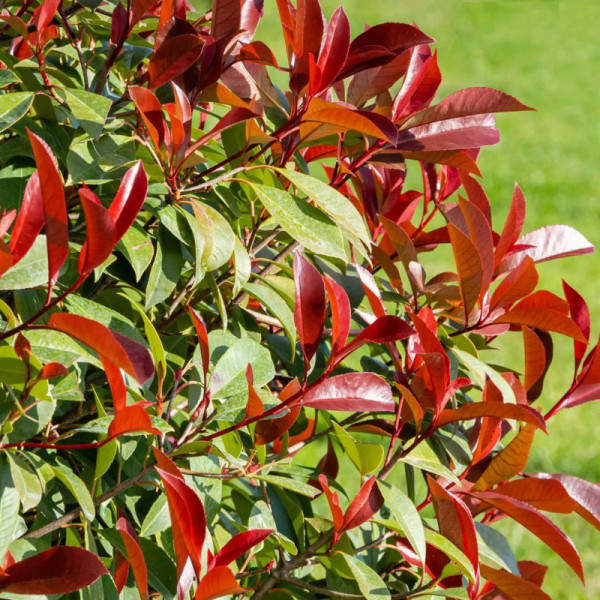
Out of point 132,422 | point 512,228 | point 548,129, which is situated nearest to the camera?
point 132,422

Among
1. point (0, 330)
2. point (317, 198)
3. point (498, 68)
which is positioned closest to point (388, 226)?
point (317, 198)

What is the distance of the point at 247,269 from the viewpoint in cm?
110

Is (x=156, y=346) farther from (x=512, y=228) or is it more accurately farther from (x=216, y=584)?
(x=512, y=228)

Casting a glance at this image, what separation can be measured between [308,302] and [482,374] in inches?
11.9

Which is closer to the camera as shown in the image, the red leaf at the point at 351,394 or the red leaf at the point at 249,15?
the red leaf at the point at 351,394

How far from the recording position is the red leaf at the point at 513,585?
1096 millimetres

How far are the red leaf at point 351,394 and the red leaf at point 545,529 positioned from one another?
217mm

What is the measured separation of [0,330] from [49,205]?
0.27 metres

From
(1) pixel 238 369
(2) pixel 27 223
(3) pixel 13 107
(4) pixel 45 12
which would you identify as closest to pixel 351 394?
(1) pixel 238 369

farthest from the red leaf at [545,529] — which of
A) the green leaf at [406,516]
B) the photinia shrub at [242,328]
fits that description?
the green leaf at [406,516]

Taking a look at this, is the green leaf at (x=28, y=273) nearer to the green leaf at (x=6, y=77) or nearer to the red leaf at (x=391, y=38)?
the green leaf at (x=6, y=77)

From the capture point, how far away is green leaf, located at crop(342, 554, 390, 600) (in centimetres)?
108

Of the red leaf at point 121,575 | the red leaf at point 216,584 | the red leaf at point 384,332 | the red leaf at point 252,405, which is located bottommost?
the red leaf at point 121,575

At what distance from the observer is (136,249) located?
1.08m
